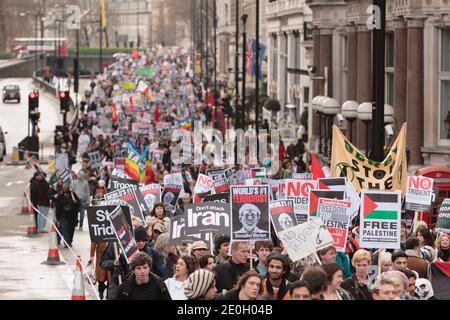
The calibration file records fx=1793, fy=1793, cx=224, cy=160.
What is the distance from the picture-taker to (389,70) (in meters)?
39.8

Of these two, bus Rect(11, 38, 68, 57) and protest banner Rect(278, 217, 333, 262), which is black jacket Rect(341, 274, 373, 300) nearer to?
protest banner Rect(278, 217, 333, 262)

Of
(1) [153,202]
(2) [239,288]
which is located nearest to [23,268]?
(1) [153,202]

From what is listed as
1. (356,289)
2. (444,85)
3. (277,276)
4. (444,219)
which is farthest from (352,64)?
(277,276)

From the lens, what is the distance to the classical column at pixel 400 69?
37.3 metres

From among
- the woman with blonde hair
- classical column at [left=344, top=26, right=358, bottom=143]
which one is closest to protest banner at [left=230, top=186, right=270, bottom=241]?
the woman with blonde hair

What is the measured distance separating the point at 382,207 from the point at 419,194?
503 centimetres

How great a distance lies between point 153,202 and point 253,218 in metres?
7.06

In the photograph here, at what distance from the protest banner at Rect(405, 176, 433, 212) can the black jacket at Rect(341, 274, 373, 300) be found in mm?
6948

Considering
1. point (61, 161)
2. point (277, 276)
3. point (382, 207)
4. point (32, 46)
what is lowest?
point (61, 161)

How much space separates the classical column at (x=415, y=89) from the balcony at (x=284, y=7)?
1263 inches

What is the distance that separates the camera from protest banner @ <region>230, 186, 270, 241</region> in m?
17.2

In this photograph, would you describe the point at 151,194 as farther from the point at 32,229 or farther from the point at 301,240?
the point at 301,240
